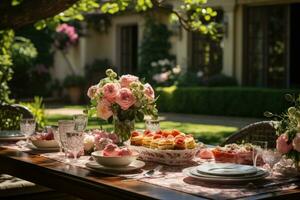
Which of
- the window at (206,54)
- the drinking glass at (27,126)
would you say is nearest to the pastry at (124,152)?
the drinking glass at (27,126)

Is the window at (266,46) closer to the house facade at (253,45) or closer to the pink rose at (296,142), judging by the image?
the house facade at (253,45)

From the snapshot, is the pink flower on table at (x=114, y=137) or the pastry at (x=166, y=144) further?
the pink flower on table at (x=114, y=137)

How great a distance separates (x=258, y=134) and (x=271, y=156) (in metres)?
1.20

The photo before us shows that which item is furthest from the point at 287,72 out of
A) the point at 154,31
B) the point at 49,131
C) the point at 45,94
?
the point at 49,131

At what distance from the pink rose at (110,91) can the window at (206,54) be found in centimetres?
1204

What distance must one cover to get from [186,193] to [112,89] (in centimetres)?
126

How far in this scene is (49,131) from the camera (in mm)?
4109

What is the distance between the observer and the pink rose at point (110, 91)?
149 inches

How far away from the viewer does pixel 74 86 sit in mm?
18500

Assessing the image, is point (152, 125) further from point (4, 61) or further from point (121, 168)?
point (4, 61)

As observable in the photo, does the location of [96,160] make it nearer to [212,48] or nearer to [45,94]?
[212,48]

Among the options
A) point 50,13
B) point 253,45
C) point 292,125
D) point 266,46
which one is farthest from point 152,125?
point 253,45

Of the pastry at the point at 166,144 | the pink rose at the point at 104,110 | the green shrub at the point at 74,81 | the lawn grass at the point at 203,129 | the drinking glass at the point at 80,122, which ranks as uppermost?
the green shrub at the point at 74,81

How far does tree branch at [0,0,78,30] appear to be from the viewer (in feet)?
19.5
